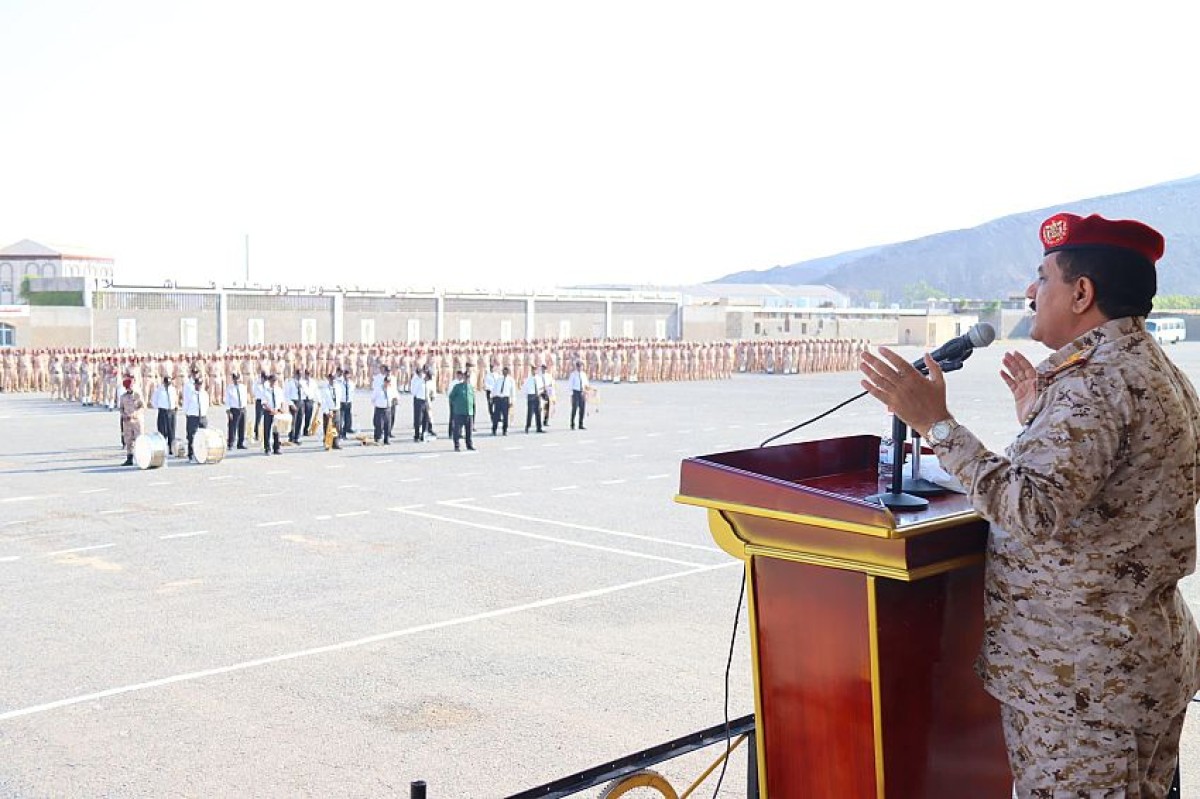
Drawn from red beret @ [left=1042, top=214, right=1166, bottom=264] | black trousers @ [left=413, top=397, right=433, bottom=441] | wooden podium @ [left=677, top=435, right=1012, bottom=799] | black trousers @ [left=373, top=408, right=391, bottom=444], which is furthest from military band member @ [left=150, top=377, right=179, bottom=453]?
red beret @ [left=1042, top=214, right=1166, bottom=264]

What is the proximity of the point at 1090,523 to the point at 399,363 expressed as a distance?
35.2 meters

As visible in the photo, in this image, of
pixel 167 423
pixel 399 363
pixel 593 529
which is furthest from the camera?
pixel 399 363

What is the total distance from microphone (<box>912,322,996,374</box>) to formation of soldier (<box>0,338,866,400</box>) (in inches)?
789

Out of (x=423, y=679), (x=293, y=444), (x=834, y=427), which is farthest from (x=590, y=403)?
(x=423, y=679)

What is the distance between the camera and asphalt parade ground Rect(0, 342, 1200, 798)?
6.34 m

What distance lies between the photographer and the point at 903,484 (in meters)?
3.15

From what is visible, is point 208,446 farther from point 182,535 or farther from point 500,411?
point 500,411

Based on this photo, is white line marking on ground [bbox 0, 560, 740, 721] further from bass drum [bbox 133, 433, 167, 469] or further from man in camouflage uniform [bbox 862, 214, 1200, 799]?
bass drum [bbox 133, 433, 167, 469]

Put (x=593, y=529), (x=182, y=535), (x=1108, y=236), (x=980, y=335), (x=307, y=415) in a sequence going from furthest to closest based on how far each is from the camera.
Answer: (x=307, y=415), (x=593, y=529), (x=182, y=535), (x=980, y=335), (x=1108, y=236)

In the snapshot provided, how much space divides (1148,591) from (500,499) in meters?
13.4

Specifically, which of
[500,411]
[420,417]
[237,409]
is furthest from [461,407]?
[237,409]

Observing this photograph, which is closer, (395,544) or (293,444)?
(395,544)

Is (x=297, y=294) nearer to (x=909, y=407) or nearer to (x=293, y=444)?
(x=293, y=444)

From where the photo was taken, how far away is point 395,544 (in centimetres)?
1245
